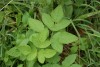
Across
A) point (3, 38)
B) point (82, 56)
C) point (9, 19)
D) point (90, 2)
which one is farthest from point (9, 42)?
point (90, 2)

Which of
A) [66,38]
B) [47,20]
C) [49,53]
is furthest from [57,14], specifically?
[49,53]

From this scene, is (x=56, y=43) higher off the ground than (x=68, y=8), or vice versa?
(x=68, y=8)

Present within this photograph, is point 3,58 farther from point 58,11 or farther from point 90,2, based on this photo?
point 90,2

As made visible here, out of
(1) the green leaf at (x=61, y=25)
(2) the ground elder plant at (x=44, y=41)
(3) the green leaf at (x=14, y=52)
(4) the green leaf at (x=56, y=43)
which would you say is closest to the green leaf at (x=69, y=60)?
(2) the ground elder plant at (x=44, y=41)

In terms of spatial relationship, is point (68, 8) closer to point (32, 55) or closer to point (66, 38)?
point (66, 38)

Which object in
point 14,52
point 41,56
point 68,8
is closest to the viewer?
point 41,56

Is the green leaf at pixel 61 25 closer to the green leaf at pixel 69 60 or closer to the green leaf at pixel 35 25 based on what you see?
the green leaf at pixel 35 25
